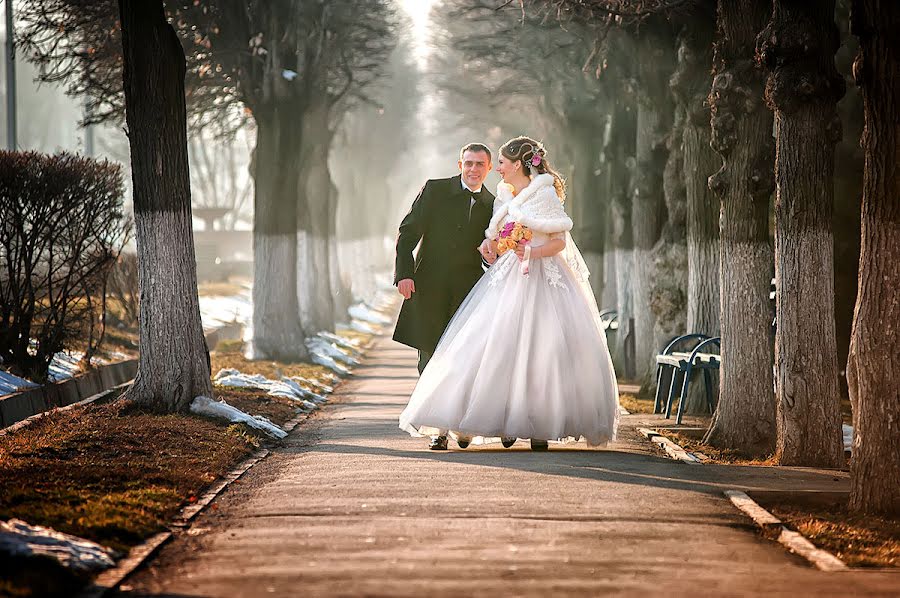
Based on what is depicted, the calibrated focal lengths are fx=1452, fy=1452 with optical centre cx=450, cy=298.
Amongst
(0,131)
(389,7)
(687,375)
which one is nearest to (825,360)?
(687,375)

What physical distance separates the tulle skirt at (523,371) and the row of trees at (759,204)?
1733 mm

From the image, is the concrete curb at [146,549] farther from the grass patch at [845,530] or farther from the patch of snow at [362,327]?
the patch of snow at [362,327]

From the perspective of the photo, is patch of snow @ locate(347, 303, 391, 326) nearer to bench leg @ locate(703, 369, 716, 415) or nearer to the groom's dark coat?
bench leg @ locate(703, 369, 716, 415)

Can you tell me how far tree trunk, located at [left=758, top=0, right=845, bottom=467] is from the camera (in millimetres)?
11273

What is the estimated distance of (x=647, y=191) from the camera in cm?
2080

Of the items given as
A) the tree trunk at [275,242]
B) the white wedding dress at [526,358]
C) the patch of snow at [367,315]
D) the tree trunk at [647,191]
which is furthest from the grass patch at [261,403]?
the patch of snow at [367,315]

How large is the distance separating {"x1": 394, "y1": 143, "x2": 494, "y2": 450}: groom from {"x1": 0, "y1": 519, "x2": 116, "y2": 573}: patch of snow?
512 centimetres

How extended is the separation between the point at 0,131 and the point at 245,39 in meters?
86.0

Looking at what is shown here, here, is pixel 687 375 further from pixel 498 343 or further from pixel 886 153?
pixel 886 153

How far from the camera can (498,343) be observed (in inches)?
429

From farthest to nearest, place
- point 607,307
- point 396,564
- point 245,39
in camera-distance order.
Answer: point 607,307, point 245,39, point 396,564

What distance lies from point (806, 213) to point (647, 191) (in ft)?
31.3

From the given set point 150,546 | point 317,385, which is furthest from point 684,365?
point 150,546

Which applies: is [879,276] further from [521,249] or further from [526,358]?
[521,249]
